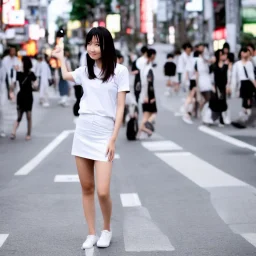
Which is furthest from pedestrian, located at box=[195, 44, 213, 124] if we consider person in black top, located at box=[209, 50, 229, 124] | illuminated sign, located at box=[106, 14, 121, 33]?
illuminated sign, located at box=[106, 14, 121, 33]

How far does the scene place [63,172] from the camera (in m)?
11.9

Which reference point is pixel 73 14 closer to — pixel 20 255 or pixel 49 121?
pixel 49 121

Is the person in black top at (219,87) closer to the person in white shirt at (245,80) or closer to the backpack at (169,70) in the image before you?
the person in white shirt at (245,80)

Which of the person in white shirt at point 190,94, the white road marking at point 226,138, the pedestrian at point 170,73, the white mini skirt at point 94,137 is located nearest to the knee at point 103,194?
the white mini skirt at point 94,137

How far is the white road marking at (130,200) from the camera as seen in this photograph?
8969mm

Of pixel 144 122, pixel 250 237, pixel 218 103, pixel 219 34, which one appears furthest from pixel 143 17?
pixel 250 237

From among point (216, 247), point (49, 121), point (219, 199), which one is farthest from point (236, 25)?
point (216, 247)

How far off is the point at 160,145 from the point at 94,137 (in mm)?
9412

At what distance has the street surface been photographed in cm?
686

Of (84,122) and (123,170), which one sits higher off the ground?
(84,122)

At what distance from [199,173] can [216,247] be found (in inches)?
194

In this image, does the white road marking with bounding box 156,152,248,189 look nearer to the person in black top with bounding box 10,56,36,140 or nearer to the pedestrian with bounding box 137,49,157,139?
the pedestrian with bounding box 137,49,157,139

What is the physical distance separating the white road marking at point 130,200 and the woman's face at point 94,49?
2.76 metres

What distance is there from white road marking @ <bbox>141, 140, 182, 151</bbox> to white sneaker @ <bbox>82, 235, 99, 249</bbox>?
837cm
